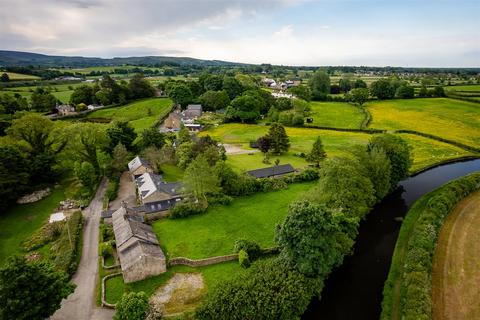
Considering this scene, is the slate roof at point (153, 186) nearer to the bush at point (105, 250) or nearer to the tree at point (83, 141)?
the bush at point (105, 250)

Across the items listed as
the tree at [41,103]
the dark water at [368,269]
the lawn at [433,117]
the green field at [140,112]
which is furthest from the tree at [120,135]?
the lawn at [433,117]

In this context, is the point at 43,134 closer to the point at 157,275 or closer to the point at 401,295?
the point at 157,275

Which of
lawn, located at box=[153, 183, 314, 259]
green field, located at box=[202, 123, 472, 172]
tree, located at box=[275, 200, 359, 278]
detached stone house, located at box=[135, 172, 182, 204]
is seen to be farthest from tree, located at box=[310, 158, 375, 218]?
detached stone house, located at box=[135, 172, 182, 204]

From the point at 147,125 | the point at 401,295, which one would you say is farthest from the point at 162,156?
the point at 401,295

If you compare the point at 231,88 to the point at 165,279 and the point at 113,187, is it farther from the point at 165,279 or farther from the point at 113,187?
the point at 165,279

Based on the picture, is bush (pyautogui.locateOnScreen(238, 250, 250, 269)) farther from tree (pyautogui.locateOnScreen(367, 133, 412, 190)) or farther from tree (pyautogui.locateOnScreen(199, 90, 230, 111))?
tree (pyautogui.locateOnScreen(199, 90, 230, 111))
